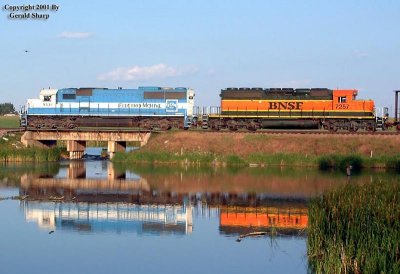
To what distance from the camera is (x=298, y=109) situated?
56344mm

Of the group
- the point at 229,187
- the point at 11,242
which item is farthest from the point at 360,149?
the point at 11,242

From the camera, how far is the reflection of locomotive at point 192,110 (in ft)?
184

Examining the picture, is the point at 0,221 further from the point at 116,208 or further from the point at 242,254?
the point at 242,254

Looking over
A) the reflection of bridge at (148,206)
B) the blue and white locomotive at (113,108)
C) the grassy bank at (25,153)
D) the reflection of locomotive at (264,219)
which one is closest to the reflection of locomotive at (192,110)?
the blue and white locomotive at (113,108)

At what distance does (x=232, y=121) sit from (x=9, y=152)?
19220 mm

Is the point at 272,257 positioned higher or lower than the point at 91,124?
lower

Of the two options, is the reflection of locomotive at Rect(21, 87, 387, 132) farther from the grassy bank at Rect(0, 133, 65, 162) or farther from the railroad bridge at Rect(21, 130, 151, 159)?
the grassy bank at Rect(0, 133, 65, 162)

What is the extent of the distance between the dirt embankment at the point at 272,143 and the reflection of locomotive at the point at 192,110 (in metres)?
3.52

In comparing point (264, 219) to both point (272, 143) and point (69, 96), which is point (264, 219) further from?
point (69, 96)

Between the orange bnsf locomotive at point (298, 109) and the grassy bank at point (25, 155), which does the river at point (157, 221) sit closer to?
the grassy bank at point (25, 155)

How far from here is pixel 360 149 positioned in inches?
1992

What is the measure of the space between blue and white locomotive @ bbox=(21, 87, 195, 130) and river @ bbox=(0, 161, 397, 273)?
14.0m

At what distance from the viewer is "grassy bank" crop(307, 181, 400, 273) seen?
639 inches

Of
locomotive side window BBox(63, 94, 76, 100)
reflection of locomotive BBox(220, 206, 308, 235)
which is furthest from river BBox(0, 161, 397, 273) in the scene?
locomotive side window BBox(63, 94, 76, 100)
